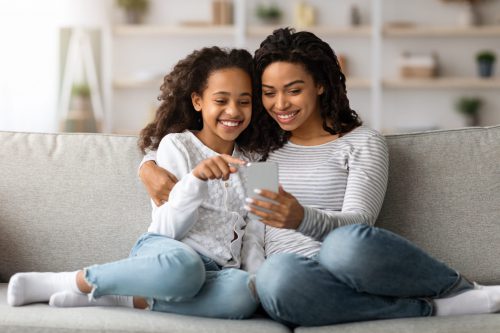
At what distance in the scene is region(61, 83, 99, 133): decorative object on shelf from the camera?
6.01m

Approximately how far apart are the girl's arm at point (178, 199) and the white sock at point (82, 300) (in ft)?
0.70

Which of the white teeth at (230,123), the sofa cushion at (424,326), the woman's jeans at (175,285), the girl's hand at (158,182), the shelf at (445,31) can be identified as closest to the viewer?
the sofa cushion at (424,326)

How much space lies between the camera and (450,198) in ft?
7.01

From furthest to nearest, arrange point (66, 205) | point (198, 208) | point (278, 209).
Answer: point (66, 205) → point (198, 208) → point (278, 209)

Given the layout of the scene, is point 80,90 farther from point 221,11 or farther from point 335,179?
point 335,179

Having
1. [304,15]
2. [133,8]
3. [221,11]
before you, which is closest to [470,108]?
[304,15]

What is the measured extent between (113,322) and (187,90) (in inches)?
31.6

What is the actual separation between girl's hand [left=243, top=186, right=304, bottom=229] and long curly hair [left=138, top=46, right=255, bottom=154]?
1.54 ft

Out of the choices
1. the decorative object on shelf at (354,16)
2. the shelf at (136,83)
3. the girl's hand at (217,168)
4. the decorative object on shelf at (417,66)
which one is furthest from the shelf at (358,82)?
the girl's hand at (217,168)

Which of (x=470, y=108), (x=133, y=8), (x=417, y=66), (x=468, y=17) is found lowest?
(x=470, y=108)

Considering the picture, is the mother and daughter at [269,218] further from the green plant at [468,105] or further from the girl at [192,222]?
the green plant at [468,105]

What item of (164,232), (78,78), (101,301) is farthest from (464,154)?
(78,78)

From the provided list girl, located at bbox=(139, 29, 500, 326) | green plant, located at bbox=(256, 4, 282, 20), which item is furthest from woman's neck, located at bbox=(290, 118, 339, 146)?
green plant, located at bbox=(256, 4, 282, 20)

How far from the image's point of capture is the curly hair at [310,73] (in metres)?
2.16
